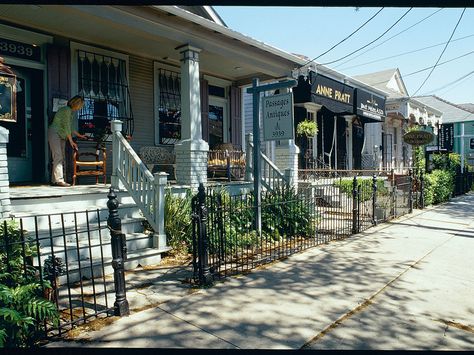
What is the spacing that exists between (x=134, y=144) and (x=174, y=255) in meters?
4.15

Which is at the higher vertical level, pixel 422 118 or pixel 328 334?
pixel 422 118

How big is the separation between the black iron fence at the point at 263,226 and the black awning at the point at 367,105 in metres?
3.58

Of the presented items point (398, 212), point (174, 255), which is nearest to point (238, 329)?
point (174, 255)

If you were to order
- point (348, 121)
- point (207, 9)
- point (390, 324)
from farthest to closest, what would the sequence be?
point (348, 121)
point (207, 9)
point (390, 324)

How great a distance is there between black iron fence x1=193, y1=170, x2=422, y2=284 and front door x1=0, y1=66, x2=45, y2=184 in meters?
3.72

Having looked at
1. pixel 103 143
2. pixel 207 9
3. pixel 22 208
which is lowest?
pixel 22 208

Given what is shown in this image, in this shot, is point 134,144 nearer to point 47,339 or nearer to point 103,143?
point 103,143

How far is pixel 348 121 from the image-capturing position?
56.4 feet

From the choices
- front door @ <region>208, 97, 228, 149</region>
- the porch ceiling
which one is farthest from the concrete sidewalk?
front door @ <region>208, 97, 228, 149</region>

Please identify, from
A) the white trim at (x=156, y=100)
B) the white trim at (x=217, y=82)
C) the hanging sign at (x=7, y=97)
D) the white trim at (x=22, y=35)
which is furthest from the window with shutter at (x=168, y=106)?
the hanging sign at (x=7, y=97)

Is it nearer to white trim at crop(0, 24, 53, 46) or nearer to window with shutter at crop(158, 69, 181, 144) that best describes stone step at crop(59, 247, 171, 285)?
window with shutter at crop(158, 69, 181, 144)

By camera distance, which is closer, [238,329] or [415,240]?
[238,329]

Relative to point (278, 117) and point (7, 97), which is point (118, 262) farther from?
point (278, 117)

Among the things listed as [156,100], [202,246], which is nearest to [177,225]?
[202,246]
